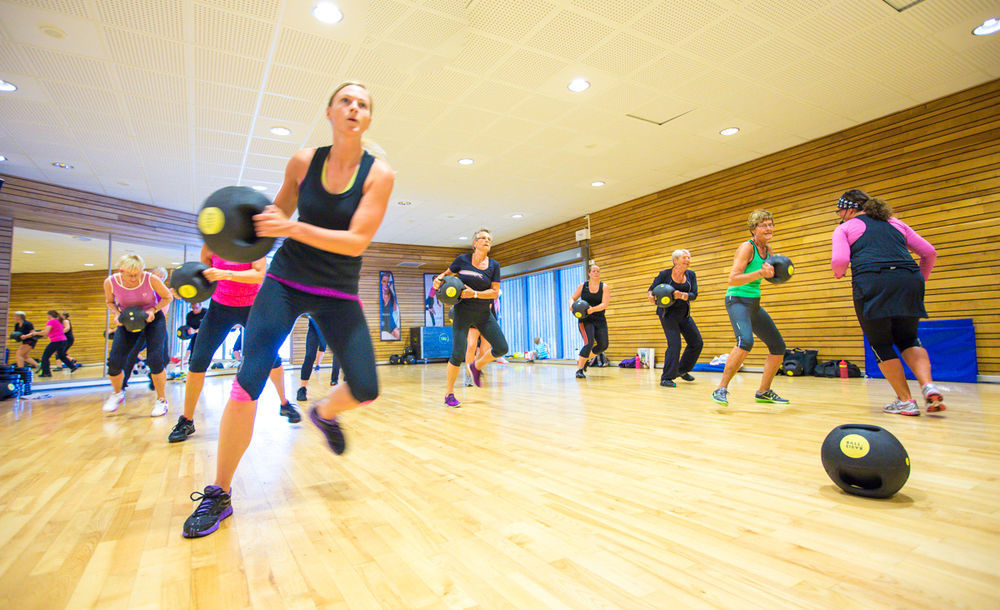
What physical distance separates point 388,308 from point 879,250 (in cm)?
1127

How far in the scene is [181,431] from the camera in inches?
111

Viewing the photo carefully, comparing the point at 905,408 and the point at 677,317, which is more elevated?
the point at 677,317

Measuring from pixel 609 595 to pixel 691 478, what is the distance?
0.93 meters

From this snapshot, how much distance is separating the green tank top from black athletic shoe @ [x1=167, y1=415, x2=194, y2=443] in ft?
12.6

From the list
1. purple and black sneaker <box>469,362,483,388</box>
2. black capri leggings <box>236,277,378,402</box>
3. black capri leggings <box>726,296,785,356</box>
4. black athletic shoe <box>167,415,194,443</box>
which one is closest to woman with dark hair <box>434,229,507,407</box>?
purple and black sneaker <box>469,362,483,388</box>

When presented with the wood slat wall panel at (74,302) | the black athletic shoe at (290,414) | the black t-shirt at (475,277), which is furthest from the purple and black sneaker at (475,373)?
the wood slat wall panel at (74,302)

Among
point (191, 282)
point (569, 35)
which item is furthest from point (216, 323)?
point (569, 35)

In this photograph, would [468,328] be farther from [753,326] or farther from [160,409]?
[160,409]

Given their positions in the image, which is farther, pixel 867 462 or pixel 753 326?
pixel 753 326

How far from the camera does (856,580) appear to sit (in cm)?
99

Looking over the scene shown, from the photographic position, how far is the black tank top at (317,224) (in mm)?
1540

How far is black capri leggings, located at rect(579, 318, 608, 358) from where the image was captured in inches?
251

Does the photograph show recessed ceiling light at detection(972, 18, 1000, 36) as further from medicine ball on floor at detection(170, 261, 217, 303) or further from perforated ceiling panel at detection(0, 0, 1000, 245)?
medicine ball on floor at detection(170, 261, 217, 303)

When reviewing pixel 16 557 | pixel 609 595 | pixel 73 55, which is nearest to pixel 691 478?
pixel 609 595
